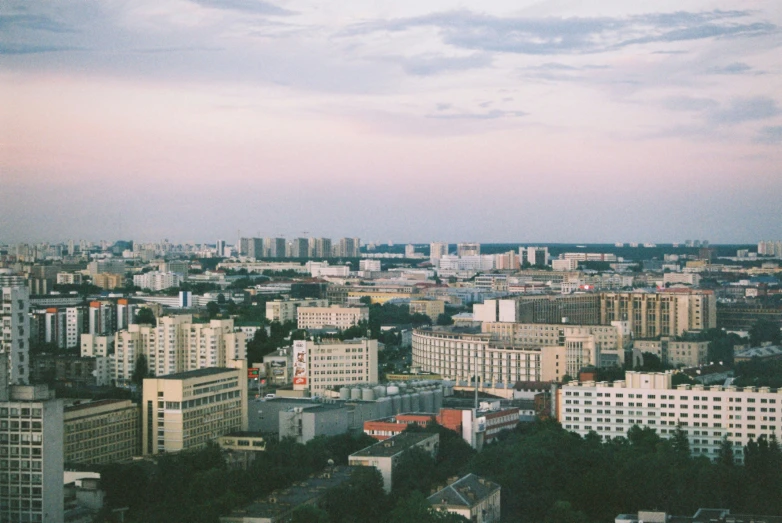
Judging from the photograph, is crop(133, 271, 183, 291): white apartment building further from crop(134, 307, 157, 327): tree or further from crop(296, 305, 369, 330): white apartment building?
crop(134, 307, 157, 327): tree

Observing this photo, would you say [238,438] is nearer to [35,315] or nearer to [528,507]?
[528,507]

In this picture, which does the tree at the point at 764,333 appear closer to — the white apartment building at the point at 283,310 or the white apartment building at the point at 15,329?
the white apartment building at the point at 283,310

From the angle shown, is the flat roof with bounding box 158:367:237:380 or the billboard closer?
the flat roof with bounding box 158:367:237:380

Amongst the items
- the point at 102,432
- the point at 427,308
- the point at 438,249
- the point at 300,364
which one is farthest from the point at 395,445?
the point at 438,249

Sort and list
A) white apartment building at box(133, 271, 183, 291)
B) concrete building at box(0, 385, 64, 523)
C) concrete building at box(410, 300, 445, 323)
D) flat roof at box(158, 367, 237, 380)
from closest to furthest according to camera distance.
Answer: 1. concrete building at box(0, 385, 64, 523)
2. flat roof at box(158, 367, 237, 380)
3. concrete building at box(410, 300, 445, 323)
4. white apartment building at box(133, 271, 183, 291)

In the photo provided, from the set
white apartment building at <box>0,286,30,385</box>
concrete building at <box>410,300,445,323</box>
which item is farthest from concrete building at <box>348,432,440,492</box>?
concrete building at <box>410,300,445,323</box>

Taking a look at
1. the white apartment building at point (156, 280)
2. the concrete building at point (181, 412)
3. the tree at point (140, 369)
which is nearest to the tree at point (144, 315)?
the tree at point (140, 369)

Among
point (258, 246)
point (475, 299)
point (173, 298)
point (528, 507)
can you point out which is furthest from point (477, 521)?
point (258, 246)
